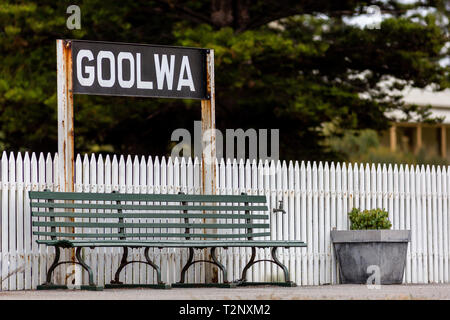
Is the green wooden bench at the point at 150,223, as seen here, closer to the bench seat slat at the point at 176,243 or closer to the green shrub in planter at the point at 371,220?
the bench seat slat at the point at 176,243

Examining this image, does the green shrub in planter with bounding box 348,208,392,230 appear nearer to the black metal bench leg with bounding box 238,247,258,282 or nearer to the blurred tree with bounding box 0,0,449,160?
the black metal bench leg with bounding box 238,247,258,282

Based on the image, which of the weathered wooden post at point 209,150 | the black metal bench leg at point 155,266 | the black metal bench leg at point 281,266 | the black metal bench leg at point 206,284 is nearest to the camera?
the black metal bench leg at point 155,266

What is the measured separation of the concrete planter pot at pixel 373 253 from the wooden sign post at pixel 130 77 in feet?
6.19

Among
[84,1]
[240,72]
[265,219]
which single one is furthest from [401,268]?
[84,1]

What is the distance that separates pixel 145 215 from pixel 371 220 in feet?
10.4

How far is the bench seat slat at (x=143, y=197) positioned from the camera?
10859mm

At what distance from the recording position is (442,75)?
20.5 m

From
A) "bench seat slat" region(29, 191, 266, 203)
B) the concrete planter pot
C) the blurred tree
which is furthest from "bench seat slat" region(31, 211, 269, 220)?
the blurred tree

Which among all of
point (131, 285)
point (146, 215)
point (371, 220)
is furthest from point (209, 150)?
point (371, 220)

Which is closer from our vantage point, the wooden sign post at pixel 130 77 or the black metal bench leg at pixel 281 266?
the wooden sign post at pixel 130 77

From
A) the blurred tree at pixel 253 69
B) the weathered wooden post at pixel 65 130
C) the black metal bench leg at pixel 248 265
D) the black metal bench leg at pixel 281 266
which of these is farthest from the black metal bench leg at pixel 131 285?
the blurred tree at pixel 253 69

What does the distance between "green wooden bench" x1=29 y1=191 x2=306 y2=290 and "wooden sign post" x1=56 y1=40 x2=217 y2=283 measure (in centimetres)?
35

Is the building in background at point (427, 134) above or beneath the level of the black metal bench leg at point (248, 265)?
above

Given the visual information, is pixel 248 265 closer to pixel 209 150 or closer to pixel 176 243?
pixel 176 243
